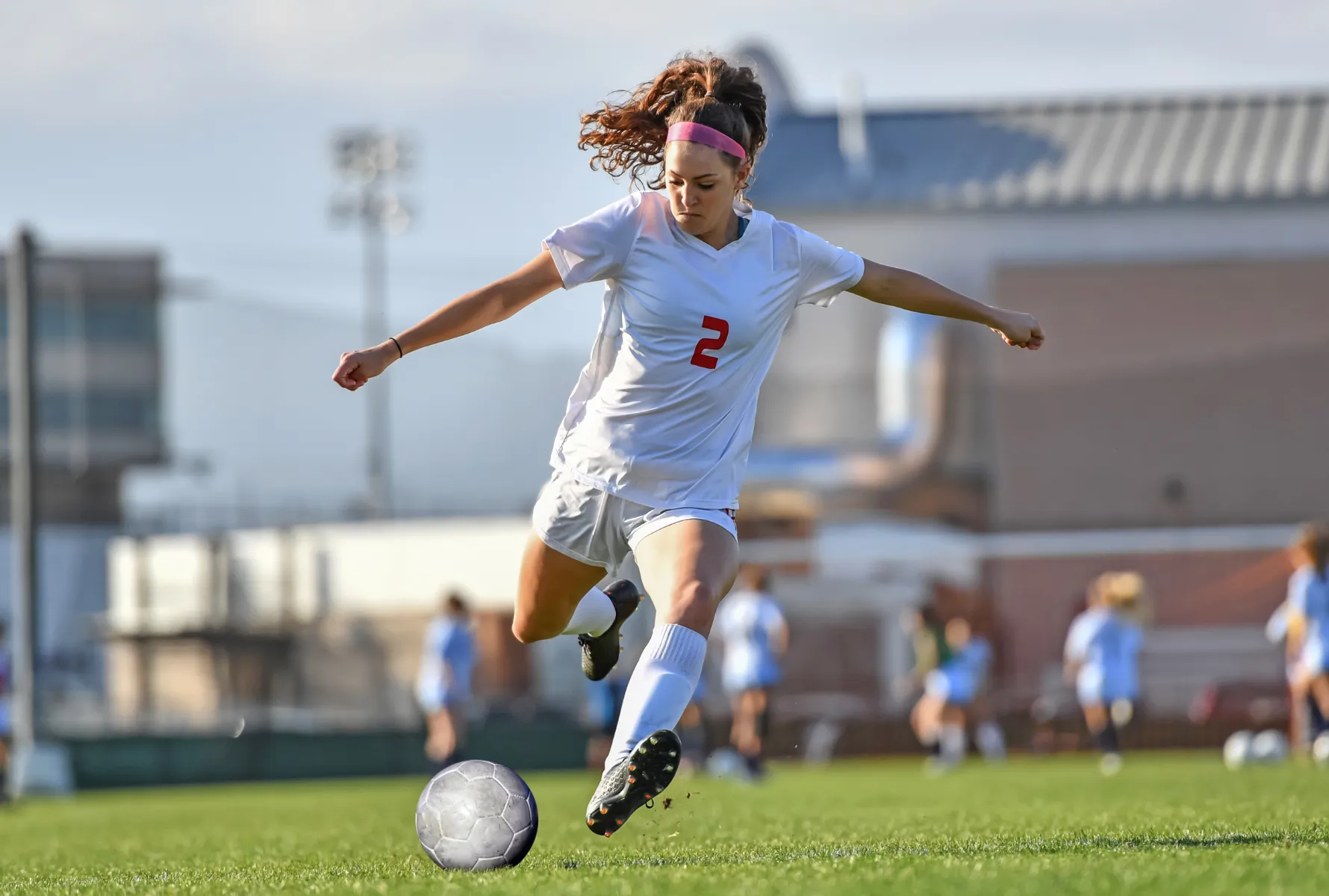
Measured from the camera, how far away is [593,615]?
6.97 metres

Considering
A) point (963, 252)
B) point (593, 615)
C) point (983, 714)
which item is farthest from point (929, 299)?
point (963, 252)

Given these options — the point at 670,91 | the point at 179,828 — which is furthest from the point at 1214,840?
the point at 179,828

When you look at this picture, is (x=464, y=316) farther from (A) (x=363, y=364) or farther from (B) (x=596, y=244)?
(B) (x=596, y=244)

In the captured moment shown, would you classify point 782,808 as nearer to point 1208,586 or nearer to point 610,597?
point 610,597

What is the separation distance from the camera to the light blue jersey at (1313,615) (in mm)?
15789

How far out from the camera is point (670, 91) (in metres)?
5.94

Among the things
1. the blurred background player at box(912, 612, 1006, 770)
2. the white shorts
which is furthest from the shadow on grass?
the blurred background player at box(912, 612, 1006, 770)

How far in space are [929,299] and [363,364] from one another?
6.08ft

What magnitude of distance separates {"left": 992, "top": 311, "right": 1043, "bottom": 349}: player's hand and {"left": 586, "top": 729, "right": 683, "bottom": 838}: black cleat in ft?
A: 6.16

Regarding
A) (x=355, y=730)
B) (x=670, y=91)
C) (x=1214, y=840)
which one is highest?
(x=670, y=91)

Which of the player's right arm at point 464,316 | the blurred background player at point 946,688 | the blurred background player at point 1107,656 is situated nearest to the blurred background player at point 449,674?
the blurred background player at point 946,688

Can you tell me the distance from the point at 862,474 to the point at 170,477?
61.5 feet

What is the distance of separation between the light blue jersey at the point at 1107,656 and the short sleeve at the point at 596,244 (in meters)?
14.7

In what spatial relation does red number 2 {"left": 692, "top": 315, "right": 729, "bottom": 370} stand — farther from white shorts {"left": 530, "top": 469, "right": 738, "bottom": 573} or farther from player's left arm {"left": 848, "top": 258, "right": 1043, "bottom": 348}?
player's left arm {"left": 848, "top": 258, "right": 1043, "bottom": 348}
